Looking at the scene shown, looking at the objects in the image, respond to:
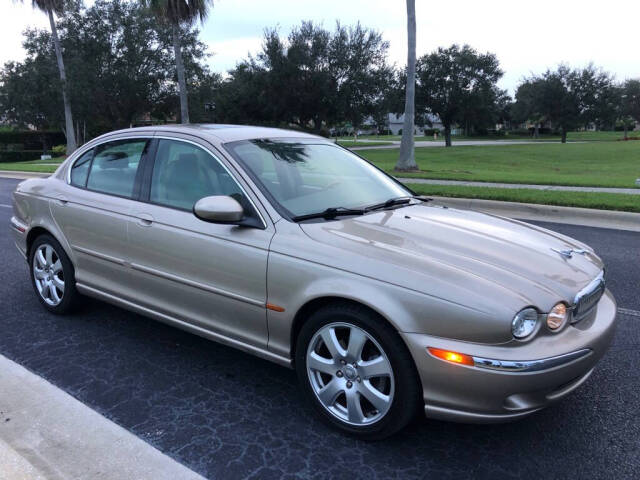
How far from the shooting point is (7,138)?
157 ft

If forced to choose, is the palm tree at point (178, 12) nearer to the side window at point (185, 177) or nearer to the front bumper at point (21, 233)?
the front bumper at point (21, 233)

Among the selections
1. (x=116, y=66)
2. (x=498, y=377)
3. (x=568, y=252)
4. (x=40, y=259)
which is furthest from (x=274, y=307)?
(x=116, y=66)

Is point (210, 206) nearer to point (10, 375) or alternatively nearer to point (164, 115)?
point (10, 375)

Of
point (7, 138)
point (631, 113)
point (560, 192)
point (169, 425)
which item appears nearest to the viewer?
point (169, 425)

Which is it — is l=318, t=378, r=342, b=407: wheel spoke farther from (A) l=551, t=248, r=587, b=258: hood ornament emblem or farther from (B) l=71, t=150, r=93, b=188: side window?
(B) l=71, t=150, r=93, b=188: side window

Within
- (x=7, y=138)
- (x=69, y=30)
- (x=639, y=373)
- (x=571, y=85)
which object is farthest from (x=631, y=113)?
(x=639, y=373)

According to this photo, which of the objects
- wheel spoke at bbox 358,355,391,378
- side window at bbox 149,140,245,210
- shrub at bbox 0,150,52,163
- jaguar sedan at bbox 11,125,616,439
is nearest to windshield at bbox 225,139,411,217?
jaguar sedan at bbox 11,125,616,439

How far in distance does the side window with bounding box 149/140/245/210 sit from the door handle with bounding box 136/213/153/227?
0.40 ft

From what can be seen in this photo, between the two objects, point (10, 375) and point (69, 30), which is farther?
point (69, 30)

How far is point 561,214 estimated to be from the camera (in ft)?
30.5

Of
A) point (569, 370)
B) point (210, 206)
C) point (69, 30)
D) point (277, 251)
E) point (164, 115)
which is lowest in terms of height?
point (569, 370)

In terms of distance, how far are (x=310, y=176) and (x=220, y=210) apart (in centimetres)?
85

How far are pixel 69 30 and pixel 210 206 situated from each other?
122 feet

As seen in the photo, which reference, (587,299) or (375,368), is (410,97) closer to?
(587,299)
